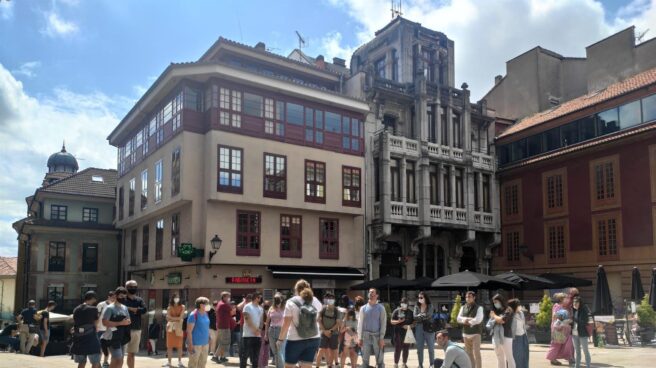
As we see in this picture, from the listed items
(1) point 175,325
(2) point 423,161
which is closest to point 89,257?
(2) point 423,161

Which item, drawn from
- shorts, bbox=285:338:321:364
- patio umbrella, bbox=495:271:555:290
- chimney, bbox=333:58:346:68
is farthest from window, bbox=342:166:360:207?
shorts, bbox=285:338:321:364

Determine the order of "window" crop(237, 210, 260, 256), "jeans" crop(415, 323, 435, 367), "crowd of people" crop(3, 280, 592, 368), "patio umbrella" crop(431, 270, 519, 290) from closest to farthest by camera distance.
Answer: "crowd of people" crop(3, 280, 592, 368)
"jeans" crop(415, 323, 435, 367)
"patio umbrella" crop(431, 270, 519, 290)
"window" crop(237, 210, 260, 256)

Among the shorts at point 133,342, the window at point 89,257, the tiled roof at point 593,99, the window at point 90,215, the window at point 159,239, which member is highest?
the tiled roof at point 593,99

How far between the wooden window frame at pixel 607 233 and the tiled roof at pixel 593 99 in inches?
219

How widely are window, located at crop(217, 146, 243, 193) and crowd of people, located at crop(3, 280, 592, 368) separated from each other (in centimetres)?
874

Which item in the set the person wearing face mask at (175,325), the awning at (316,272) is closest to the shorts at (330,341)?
the person wearing face mask at (175,325)

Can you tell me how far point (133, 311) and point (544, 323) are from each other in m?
15.5

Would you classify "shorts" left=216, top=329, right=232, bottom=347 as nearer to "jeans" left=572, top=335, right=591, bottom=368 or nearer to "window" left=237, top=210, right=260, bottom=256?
"jeans" left=572, top=335, right=591, bottom=368

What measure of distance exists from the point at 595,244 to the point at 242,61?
19294mm

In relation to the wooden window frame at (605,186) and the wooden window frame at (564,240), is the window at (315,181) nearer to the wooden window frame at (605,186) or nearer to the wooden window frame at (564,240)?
the wooden window frame at (564,240)

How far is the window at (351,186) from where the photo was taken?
29.3m

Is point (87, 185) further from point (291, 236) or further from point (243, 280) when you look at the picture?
point (243, 280)

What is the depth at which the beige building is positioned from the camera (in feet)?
84.0

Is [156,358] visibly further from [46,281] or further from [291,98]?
[46,281]
